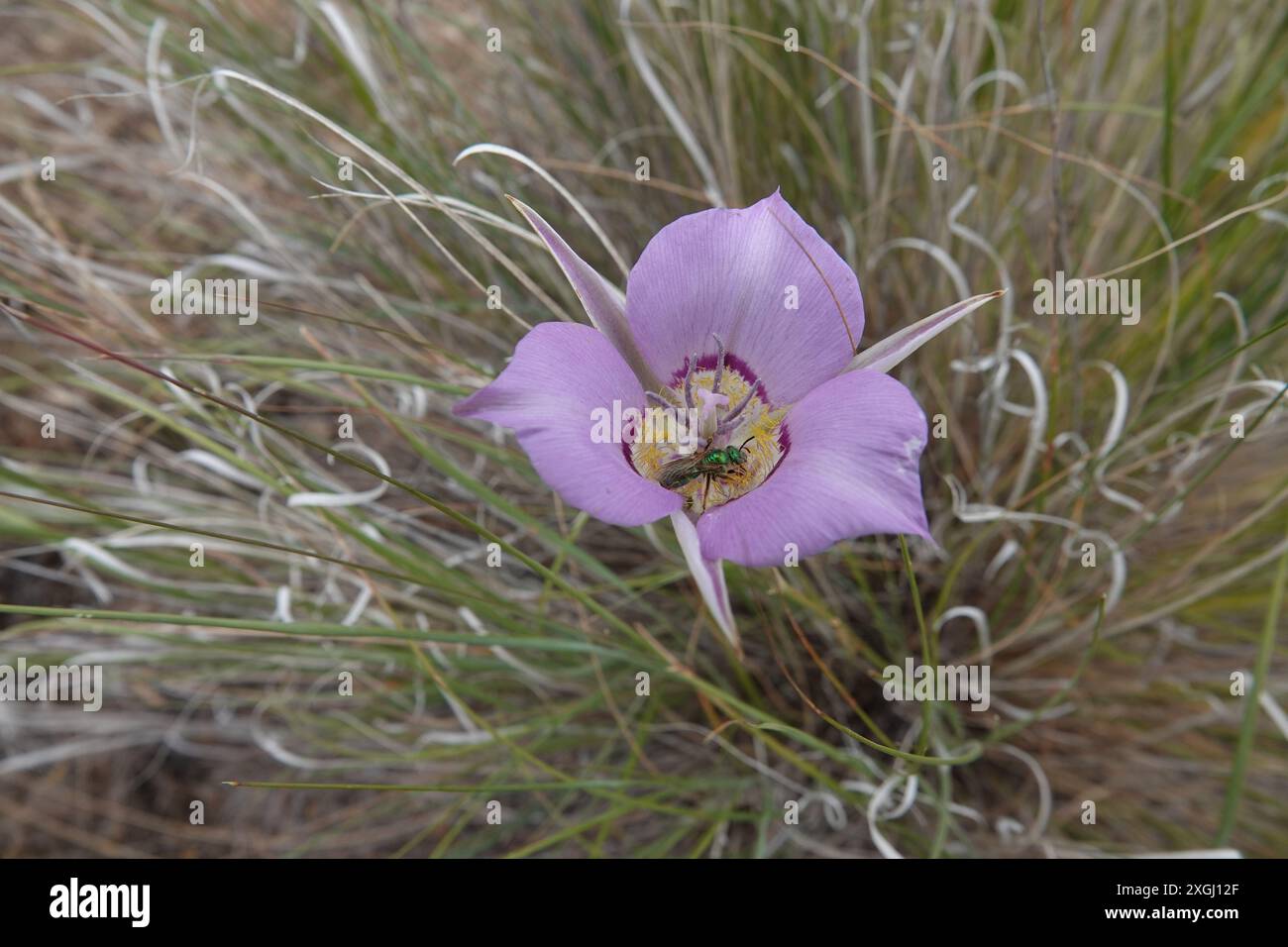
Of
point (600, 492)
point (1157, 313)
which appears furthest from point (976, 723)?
point (600, 492)

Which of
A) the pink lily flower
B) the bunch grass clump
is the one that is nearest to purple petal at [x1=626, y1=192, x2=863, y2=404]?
the pink lily flower

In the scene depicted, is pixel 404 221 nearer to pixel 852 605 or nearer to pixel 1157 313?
pixel 852 605

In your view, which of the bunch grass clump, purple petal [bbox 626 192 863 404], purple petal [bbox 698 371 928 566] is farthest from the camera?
the bunch grass clump

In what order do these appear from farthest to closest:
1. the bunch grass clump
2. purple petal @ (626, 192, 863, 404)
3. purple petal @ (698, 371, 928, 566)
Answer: the bunch grass clump
purple petal @ (626, 192, 863, 404)
purple petal @ (698, 371, 928, 566)

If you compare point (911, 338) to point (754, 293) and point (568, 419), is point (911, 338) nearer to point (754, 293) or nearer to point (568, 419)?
point (754, 293)

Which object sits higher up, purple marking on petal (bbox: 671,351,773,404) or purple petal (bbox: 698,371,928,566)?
purple marking on petal (bbox: 671,351,773,404)

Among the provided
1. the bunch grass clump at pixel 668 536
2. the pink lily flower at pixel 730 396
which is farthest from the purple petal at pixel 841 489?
the bunch grass clump at pixel 668 536

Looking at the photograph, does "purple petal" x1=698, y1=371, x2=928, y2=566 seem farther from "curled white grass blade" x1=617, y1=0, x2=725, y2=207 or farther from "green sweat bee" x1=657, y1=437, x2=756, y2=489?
"curled white grass blade" x1=617, y1=0, x2=725, y2=207
